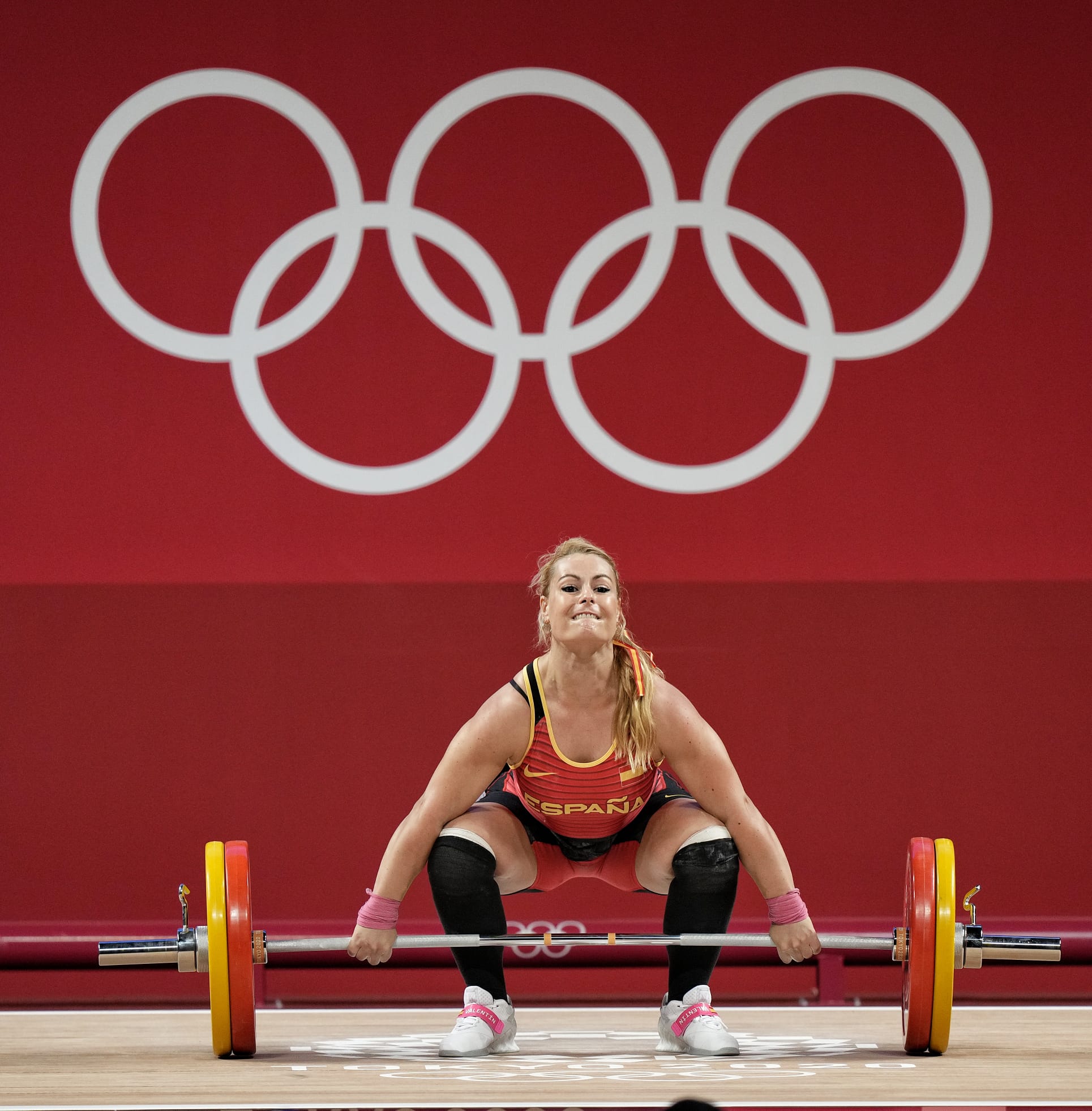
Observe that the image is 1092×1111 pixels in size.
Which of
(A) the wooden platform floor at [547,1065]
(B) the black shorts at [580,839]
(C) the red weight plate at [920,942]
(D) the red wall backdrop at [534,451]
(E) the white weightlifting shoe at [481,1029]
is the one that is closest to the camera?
(A) the wooden platform floor at [547,1065]

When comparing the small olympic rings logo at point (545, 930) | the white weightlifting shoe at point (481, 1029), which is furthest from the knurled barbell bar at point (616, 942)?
the small olympic rings logo at point (545, 930)

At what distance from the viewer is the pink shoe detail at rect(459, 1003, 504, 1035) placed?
2.60m

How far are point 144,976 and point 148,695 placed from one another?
0.79 metres

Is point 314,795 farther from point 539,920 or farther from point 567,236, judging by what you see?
point 567,236

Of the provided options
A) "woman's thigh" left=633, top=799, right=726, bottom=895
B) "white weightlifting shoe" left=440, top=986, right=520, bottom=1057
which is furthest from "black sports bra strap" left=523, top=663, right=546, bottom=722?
→ "white weightlifting shoe" left=440, top=986, right=520, bottom=1057

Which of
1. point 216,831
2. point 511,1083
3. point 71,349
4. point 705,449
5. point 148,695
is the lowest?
point 511,1083

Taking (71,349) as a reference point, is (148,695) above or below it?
below

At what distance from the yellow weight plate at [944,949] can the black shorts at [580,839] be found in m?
0.53

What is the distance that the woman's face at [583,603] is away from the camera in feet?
8.65

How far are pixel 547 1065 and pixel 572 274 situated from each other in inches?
90.7

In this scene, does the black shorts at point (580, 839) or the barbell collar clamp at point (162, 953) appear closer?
the barbell collar clamp at point (162, 953)

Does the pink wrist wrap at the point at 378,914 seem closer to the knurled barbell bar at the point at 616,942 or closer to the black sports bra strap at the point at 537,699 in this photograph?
the knurled barbell bar at the point at 616,942

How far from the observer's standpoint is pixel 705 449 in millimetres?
3996

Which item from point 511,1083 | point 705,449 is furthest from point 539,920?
point 511,1083
